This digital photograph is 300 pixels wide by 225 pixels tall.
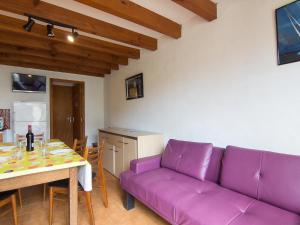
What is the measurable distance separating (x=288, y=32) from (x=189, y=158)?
150cm

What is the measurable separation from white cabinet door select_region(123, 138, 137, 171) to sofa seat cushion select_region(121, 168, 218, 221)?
21.8 inches

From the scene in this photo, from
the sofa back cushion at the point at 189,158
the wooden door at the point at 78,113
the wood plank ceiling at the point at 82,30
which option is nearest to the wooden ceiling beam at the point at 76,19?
the wood plank ceiling at the point at 82,30

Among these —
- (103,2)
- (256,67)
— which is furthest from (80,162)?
(256,67)

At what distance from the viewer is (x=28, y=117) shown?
3848mm

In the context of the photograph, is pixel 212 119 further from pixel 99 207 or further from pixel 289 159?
pixel 99 207

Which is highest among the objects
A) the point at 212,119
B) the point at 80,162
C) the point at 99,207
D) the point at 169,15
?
the point at 169,15

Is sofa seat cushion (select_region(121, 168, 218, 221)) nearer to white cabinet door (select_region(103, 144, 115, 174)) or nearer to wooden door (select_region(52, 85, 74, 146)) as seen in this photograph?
white cabinet door (select_region(103, 144, 115, 174))

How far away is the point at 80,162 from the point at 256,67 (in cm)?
186

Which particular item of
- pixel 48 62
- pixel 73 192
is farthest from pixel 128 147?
pixel 48 62

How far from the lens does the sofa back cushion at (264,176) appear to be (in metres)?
1.36

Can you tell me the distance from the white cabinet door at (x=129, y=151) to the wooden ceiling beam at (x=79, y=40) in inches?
62.2

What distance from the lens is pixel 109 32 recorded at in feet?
8.07

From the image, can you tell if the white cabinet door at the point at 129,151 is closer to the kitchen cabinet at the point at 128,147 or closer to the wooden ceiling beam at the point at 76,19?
the kitchen cabinet at the point at 128,147

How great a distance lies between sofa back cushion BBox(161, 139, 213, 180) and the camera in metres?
1.95
